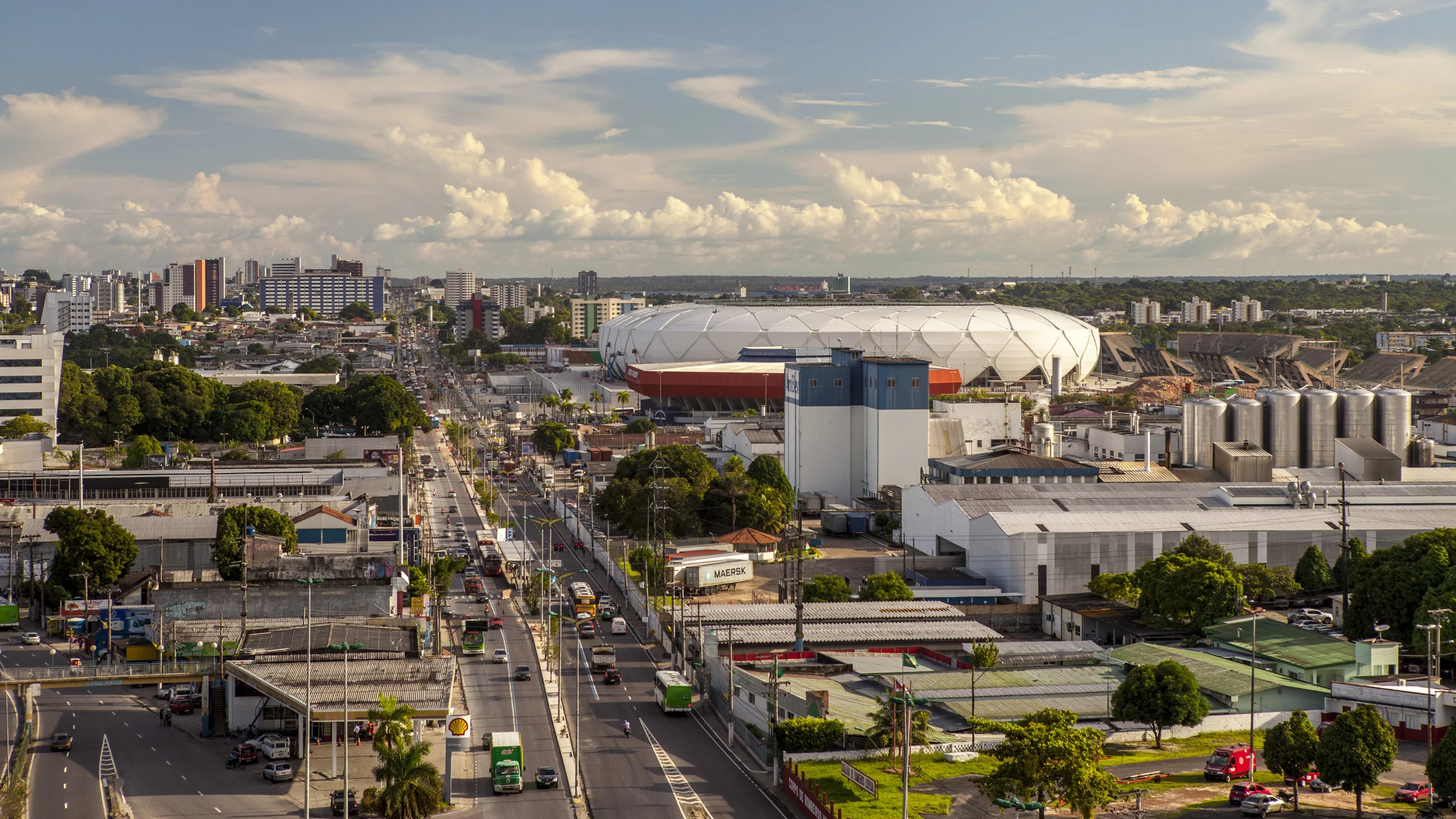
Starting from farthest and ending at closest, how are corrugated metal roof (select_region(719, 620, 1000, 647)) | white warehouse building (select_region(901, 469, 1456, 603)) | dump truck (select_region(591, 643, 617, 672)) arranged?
white warehouse building (select_region(901, 469, 1456, 603)), corrugated metal roof (select_region(719, 620, 1000, 647)), dump truck (select_region(591, 643, 617, 672))

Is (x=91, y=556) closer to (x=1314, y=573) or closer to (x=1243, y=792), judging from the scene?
(x=1243, y=792)

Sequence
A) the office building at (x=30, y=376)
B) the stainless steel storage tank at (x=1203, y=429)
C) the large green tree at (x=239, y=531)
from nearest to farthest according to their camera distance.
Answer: the large green tree at (x=239, y=531)
the stainless steel storage tank at (x=1203, y=429)
the office building at (x=30, y=376)

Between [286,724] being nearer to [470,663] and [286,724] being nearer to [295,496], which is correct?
[470,663]

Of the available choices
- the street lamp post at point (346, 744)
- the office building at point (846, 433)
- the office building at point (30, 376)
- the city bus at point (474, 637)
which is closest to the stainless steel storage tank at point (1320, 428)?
the office building at point (846, 433)

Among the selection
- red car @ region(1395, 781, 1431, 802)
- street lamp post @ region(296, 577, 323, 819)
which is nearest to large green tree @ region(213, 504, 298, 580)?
street lamp post @ region(296, 577, 323, 819)

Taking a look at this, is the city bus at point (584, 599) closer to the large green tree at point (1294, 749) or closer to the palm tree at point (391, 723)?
the palm tree at point (391, 723)

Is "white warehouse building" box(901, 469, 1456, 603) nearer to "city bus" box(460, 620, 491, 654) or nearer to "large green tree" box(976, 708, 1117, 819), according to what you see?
"city bus" box(460, 620, 491, 654)
